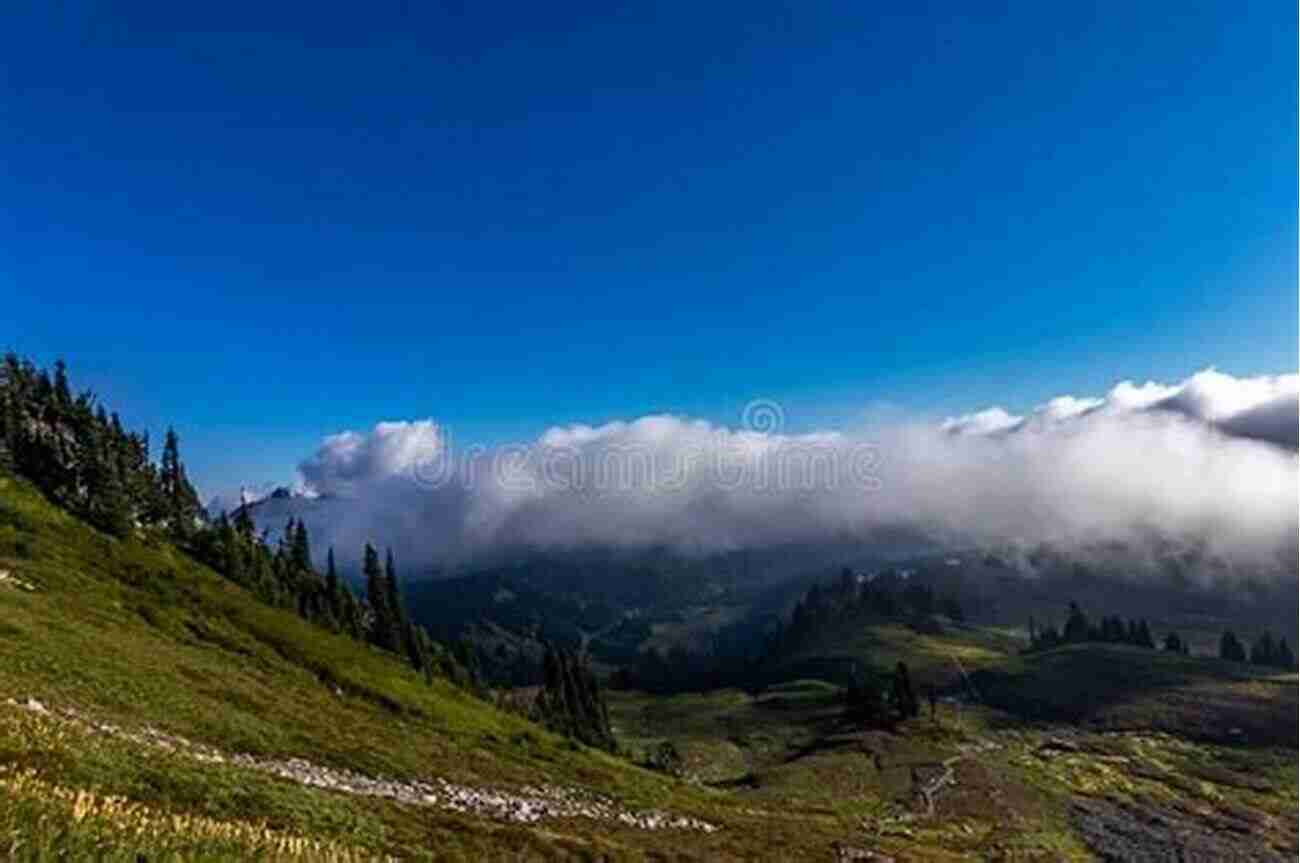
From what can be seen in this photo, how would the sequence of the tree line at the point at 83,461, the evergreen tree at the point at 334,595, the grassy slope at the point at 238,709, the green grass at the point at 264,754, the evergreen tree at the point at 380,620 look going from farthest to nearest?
the evergreen tree at the point at 380,620, the evergreen tree at the point at 334,595, the tree line at the point at 83,461, the grassy slope at the point at 238,709, the green grass at the point at 264,754

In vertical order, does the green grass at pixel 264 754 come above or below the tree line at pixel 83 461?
below

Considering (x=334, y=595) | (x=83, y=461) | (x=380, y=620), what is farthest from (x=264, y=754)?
(x=380, y=620)

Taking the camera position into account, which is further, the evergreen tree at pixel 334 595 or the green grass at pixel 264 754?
the evergreen tree at pixel 334 595

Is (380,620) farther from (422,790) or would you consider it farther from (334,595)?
(422,790)

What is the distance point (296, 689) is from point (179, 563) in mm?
58014

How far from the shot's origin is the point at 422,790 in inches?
2525

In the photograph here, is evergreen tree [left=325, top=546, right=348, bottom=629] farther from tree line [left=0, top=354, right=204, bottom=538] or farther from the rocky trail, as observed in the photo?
the rocky trail

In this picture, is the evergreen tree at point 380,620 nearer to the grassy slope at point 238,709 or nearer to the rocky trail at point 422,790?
the grassy slope at point 238,709

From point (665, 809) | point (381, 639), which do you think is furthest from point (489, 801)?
point (381, 639)

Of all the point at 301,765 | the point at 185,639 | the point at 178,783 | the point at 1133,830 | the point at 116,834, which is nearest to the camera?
the point at 116,834

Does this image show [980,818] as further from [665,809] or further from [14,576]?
[14,576]

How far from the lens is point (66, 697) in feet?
179

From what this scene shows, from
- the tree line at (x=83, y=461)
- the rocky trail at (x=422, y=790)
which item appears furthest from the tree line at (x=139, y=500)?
the rocky trail at (x=422, y=790)

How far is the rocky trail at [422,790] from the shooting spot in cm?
4970
